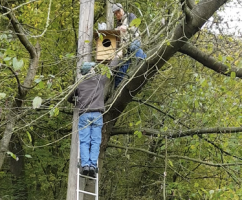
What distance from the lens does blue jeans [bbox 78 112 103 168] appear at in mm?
3689

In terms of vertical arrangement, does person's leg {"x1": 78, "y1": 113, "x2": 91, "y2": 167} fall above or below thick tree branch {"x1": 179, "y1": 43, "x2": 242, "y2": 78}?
below

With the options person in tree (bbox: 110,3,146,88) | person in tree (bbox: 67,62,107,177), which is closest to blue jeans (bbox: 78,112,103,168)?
person in tree (bbox: 67,62,107,177)

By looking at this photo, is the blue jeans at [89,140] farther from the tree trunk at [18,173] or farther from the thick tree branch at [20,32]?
the tree trunk at [18,173]

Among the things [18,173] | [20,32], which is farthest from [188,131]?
[18,173]

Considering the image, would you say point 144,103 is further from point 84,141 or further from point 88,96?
point 84,141

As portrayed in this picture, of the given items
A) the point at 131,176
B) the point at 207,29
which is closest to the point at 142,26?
the point at 207,29

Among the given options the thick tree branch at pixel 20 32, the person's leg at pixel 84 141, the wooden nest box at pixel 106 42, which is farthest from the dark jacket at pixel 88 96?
the thick tree branch at pixel 20 32

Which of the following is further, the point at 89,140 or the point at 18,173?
the point at 18,173

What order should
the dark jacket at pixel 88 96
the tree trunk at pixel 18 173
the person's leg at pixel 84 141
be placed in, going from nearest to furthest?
the person's leg at pixel 84 141, the dark jacket at pixel 88 96, the tree trunk at pixel 18 173

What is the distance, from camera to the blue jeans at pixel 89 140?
12.1 feet

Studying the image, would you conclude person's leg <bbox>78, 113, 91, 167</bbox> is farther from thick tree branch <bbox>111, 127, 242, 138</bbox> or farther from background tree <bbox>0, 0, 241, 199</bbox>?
thick tree branch <bbox>111, 127, 242, 138</bbox>

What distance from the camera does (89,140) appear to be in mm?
3801

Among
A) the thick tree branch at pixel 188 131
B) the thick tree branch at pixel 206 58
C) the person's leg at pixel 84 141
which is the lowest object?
the person's leg at pixel 84 141

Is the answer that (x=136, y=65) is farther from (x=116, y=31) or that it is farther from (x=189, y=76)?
(x=189, y=76)
